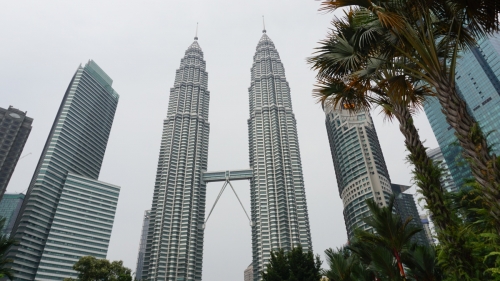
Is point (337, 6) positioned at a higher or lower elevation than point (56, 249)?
lower

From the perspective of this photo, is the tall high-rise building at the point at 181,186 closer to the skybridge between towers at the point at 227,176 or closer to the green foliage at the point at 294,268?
the skybridge between towers at the point at 227,176

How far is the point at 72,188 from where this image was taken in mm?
128750

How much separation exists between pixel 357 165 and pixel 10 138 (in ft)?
477

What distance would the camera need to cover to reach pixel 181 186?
439 feet

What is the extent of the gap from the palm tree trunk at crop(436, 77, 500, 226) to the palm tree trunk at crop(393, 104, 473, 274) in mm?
1398

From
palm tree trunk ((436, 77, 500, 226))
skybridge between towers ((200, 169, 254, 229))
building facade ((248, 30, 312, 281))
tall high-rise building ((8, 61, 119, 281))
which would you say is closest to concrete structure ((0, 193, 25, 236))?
tall high-rise building ((8, 61, 119, 281))

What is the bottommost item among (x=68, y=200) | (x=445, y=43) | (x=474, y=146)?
(x=474, y=146)

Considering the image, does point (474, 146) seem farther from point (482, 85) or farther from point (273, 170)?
point (273, 170)

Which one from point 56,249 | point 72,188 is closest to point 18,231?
point 56,249

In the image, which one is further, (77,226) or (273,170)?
(273,170)

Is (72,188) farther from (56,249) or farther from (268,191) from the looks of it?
(268,191)

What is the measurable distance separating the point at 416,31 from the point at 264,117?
146 meters

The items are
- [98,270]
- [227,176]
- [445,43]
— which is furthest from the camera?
[227,176]

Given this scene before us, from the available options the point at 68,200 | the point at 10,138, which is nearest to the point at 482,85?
the point at 68,200
